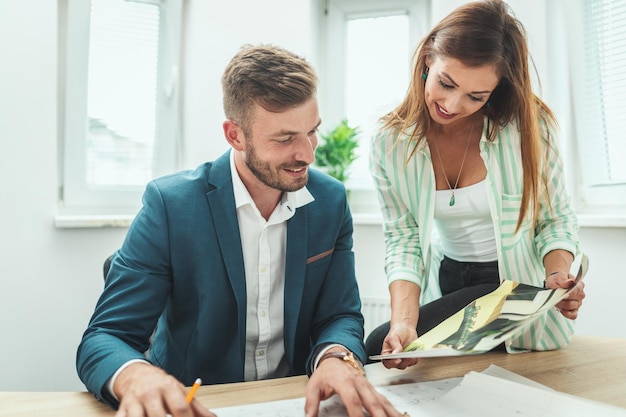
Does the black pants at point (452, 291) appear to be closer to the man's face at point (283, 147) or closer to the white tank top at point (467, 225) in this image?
the white tank top at point (467, 225)

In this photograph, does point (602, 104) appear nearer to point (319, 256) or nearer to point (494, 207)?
point (494, 207)

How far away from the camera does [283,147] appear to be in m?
1.25

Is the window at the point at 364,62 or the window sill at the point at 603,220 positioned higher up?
the window at the point at 364,62

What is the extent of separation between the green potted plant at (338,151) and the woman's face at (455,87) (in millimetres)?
1385

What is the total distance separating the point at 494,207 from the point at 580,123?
1.42 meters

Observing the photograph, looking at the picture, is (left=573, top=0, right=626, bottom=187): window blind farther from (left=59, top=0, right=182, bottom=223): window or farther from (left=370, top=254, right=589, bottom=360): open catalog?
(left=59, top=0, right=182, bottom=223): window

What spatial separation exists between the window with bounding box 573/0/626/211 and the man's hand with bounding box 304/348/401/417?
206cm

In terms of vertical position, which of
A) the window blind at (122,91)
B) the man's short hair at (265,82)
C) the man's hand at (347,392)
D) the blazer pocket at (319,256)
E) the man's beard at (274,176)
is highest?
the window blind at (122,91)

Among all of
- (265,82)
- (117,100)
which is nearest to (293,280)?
(265,82)

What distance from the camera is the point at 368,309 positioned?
2.76 meters

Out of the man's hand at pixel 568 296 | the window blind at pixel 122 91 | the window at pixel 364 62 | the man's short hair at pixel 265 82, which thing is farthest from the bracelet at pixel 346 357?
the window at pixel 364 62

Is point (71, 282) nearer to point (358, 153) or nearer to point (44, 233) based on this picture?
point (44, 233)

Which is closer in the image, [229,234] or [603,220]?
[229,234]

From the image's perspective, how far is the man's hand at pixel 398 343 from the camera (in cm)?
108
